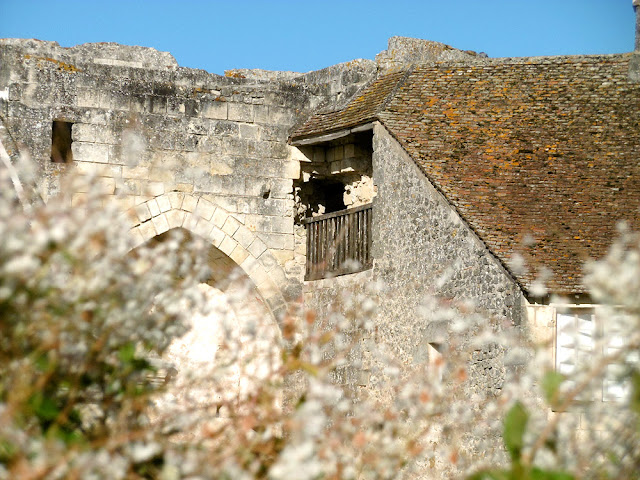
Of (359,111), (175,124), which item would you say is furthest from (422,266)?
(175,124)

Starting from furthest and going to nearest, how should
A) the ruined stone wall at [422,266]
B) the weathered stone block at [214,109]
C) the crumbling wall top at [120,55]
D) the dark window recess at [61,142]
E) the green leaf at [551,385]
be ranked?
1. the crumbling wall top at [120,55]
2. the weathered stone block at [214,109]
3. the dark window recess at [61,142]
4. the ruined stone wall at [422,266]
5. the green leaf at [551,385]

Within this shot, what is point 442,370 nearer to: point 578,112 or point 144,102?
point 578,112

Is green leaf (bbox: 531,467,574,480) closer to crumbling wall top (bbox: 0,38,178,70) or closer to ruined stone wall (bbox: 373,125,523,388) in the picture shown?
ruined stone wall (bbox: 373,125,523,388)

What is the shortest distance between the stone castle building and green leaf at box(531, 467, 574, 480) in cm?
559

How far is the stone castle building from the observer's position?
9.20 m

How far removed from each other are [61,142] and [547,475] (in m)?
9.19

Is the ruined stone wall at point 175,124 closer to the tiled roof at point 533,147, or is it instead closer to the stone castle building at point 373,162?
the stone castle building at point 373,162

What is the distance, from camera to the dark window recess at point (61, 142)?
1122cm

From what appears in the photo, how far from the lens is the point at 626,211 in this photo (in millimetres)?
9102

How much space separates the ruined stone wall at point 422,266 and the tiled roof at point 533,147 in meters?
0.18

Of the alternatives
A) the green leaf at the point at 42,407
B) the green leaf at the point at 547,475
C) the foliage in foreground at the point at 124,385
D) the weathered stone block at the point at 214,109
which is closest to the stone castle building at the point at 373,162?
the weathered stone block at the point at 214,109

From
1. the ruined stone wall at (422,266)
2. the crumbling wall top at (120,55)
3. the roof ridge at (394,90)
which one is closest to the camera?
the ruined stone wall at (422,266)

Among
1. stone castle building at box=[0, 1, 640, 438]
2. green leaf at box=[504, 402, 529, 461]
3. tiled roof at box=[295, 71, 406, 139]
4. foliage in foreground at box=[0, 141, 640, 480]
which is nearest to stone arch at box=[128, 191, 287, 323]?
stone castle building at box=[0, 1, 640, 438]

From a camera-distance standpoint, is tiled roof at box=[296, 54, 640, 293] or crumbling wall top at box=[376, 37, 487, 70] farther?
crumbling wall top at box=[376, 37, 487, 70]
